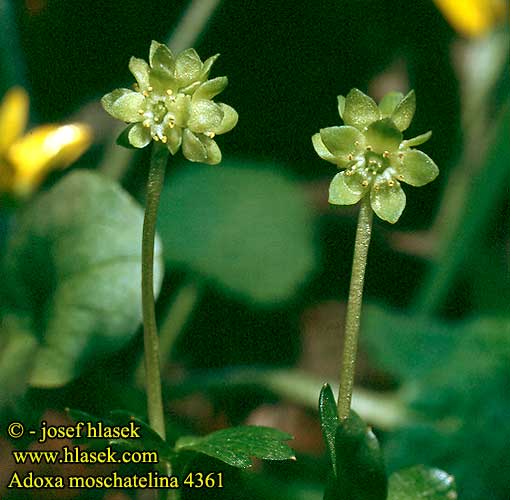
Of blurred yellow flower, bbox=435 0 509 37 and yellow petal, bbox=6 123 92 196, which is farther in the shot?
blurred yellow flower, bbox=435 0 509 37

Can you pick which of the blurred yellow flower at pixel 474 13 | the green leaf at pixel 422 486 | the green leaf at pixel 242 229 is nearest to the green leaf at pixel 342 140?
the green leaf at pixel 422 486

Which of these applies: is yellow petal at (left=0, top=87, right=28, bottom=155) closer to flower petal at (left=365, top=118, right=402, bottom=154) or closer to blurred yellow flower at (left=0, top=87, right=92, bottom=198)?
blurred yellow flower at (left=0, top=87, right=92, bottom=198)

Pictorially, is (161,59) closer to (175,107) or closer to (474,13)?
(175,107)

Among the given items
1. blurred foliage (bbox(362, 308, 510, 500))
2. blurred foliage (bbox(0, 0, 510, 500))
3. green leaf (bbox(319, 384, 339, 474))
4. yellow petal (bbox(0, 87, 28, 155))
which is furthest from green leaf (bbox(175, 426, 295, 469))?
yellow petal (bbox(0, 87, 28, 155))

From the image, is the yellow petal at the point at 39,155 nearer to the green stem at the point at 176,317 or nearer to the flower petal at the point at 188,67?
the green stem at the point at 176,317

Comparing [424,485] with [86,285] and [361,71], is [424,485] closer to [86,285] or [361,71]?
[86,285]
